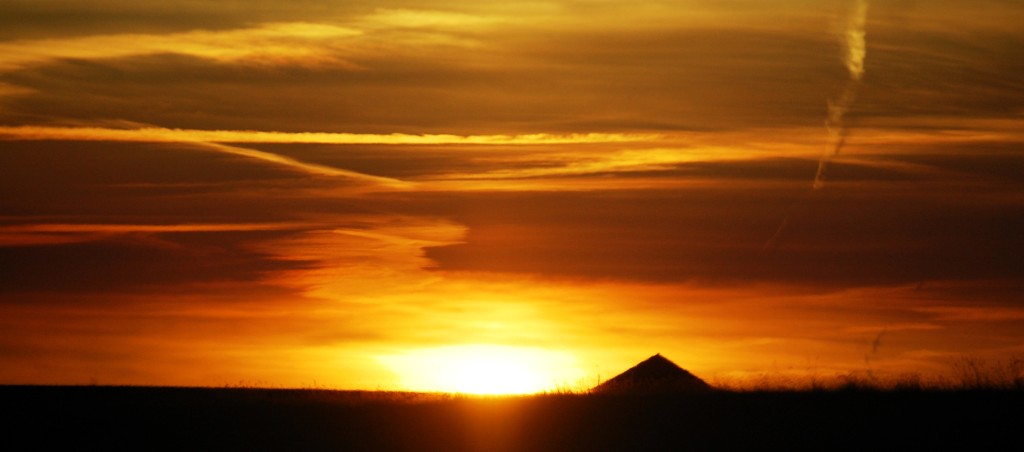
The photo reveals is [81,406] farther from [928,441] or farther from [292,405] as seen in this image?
[928,441]

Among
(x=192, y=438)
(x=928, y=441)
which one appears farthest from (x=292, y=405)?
(x=928, y=441)

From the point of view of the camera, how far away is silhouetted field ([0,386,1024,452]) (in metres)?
17.7

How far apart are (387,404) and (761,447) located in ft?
22.2

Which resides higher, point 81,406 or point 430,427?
point 81,406

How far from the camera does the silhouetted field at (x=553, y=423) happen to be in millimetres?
17656

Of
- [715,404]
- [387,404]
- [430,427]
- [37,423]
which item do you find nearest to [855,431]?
[715,404]

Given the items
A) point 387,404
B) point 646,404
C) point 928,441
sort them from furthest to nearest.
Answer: point 387,404
point 646,404
point 928,441

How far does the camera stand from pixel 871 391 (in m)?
20.8

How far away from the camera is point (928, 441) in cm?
1719

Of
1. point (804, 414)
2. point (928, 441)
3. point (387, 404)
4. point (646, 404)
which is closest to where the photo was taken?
point (928, 441)

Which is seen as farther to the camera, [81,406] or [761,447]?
[81,406]

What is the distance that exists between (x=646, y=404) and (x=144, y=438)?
7077 mm

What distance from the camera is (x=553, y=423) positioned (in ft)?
63.1

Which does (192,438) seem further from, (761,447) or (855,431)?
(855,431)
